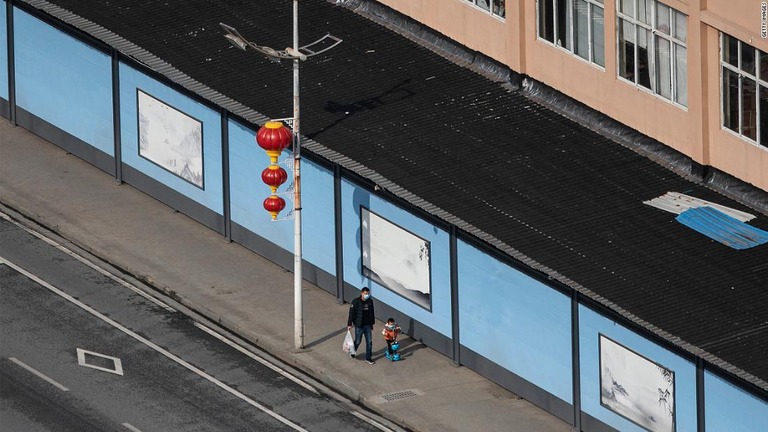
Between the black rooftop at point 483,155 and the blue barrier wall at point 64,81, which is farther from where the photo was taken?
the blue barrier wall at point 64,81

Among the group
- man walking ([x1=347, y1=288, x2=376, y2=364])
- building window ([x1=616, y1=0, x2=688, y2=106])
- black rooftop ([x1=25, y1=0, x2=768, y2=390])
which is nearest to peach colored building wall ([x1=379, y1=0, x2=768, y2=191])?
building window ([x1=616, y1=0, x2=688, y2=106])

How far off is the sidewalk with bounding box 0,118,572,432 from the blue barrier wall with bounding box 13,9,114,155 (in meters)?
1.03

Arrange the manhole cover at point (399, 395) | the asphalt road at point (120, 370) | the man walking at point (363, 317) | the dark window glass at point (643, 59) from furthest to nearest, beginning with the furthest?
the dark window glass at point (643, 59) → the man walking at point (363, 317) → the manhole cover at point (399, 395) → the asphalt road at point (120, 370)

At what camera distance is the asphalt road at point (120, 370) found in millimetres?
50469

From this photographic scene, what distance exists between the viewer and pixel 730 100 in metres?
56.2

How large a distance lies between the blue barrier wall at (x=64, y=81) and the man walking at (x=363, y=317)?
11929mm

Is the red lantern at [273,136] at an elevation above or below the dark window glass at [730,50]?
below

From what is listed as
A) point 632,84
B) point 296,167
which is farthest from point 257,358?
point 632,84

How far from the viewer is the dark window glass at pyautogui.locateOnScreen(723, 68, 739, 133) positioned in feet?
184

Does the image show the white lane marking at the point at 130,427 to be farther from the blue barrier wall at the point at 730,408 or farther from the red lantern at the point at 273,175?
the blue barrier wall at the point at 730,408

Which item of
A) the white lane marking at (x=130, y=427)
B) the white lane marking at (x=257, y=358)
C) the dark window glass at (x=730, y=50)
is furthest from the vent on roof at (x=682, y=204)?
the white lane marking at (x=130, y=427)

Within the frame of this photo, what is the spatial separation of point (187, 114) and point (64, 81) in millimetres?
4857

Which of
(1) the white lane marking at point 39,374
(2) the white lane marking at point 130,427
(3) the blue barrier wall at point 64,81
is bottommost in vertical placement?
(2) the white lane marking at point 130,427

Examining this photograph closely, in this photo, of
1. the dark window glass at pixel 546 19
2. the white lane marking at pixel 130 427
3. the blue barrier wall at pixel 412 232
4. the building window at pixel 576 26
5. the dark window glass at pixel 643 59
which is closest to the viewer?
the white lane marking at pixel 130 427
